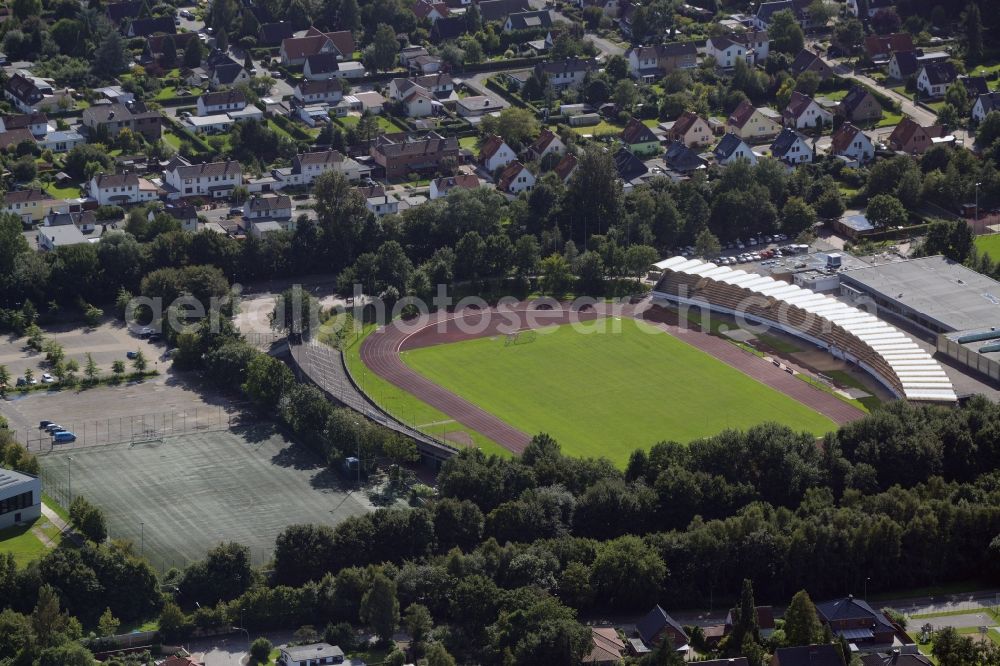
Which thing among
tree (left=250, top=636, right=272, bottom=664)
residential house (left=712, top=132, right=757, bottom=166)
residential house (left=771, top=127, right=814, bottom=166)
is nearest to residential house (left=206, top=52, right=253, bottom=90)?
residential house (left=712, top=132, right=757, bottom=166)

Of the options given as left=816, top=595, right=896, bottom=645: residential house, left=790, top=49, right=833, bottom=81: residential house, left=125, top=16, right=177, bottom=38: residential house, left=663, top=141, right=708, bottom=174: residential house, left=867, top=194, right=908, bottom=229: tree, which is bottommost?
left=816, top=595, right=896, bottom=645: residential house

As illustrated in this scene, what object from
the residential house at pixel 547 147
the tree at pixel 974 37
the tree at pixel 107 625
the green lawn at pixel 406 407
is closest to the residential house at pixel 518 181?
the residential house at pixel 547 147

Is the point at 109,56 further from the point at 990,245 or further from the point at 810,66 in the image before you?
the point at 990,245

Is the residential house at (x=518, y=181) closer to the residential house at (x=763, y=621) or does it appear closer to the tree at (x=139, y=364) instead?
the tree at (x=139, y=364)

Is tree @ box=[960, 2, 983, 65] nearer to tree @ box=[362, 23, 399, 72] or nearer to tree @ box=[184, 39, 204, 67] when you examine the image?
tree @ box=[362, 23, 399, 72]

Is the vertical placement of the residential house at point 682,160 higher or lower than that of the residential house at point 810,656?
higher
